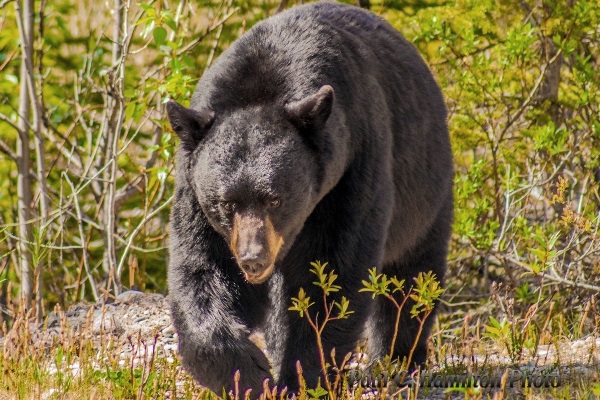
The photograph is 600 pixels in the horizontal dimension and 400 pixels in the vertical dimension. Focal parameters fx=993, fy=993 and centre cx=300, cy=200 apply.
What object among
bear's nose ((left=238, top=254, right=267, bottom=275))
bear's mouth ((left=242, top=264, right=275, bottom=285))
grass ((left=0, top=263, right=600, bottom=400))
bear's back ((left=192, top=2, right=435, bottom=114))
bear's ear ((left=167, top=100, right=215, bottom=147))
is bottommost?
grass ((left=0, top=263, right=600, bottom=400))

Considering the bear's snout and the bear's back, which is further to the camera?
the bear's back

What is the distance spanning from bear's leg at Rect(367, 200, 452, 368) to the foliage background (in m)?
0.85

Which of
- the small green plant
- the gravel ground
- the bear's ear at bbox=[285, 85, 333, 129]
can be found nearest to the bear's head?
the bear's ear at bbox=[285, 85, 333, 129]

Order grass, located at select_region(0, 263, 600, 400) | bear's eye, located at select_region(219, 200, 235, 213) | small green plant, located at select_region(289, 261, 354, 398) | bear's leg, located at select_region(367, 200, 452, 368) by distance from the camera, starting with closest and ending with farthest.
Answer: small green plant, located at select_region(289, 261, 354, 398), bear's eye, located at select_region(219, 200, 235, 213), grass, located at select_region(0, 263, 600, 400), bear's leg, located at select_region(367, 200, 452, 368)

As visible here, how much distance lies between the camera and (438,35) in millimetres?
7039

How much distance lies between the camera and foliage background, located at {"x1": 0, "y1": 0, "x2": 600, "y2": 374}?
6.72 meters

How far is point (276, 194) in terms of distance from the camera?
158 inches

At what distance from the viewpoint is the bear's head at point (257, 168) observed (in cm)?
397

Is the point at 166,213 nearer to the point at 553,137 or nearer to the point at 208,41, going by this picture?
the point at 208,41

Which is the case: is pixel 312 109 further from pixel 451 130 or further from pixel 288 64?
pixel 451 130

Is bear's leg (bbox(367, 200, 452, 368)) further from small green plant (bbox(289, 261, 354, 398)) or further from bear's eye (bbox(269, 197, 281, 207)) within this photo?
bear's eye (bbox(269, 197, 281, 207))

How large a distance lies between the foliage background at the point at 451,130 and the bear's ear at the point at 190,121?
6.09 ft

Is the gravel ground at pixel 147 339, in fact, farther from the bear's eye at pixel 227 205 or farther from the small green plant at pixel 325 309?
the bear's eye at pixel 227 205


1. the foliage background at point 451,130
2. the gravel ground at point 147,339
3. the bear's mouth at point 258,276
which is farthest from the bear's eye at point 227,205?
the foliage background at point 451,130
